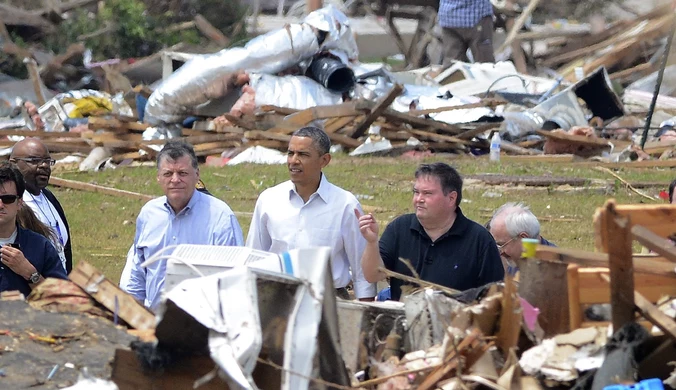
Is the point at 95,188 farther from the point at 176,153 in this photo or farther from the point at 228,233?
the point at 228,233

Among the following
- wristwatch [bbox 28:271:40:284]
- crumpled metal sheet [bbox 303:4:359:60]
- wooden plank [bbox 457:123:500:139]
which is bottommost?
wristwatch [bbox 28:271:40:284]

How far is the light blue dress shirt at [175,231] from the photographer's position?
6.73 metres

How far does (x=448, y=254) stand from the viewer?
625 cm

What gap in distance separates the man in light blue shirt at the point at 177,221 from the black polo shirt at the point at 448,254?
3.29 feet

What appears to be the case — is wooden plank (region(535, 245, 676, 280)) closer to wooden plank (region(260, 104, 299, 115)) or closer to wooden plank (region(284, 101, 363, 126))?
wooden plank (region(284, 101, 363, 126))

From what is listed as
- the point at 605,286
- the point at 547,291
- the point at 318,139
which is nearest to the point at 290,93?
the point at 318,139

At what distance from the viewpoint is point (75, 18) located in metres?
28.0

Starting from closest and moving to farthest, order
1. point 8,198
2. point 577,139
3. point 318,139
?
point 8,198 → point 318,139 → point 577,139

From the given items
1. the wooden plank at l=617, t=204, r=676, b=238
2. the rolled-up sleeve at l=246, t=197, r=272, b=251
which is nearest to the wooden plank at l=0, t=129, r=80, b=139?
the rolled-up sleeve at l=246, t=197, r=272, b=251

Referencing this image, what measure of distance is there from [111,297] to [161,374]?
64cm

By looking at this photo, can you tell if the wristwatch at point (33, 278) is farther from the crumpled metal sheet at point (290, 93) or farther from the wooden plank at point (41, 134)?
the wooden plank at point (41, 134)

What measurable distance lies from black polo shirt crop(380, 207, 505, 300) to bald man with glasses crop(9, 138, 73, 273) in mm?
2173

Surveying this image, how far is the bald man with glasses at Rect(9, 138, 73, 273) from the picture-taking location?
714 centimetres

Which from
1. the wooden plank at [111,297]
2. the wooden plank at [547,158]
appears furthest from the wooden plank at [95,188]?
the wooden plank at [111,297]
